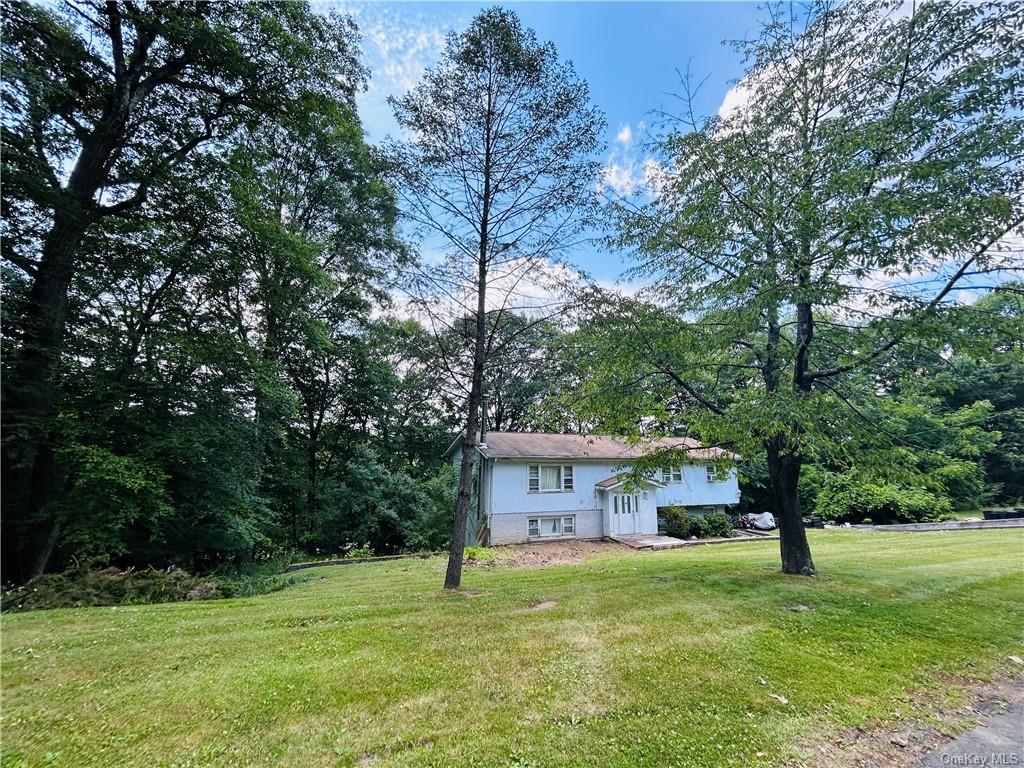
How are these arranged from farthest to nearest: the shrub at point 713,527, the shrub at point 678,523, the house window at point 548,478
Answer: the shrub at point 713,527
the shrub at point 678,523
the house window at point 548,478

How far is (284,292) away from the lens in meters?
12.4

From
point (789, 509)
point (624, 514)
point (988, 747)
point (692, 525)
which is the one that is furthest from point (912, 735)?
point (692, 525)

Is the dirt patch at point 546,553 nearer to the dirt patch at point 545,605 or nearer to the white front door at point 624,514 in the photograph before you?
the white front door at point 624,514

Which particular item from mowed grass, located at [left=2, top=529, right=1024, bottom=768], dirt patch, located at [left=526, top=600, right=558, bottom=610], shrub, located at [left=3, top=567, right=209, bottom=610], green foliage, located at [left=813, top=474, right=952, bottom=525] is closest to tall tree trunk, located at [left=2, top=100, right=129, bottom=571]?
shrub, located at [left=3, top=567, right=209, bottom=610]

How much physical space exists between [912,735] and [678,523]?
17305 mm

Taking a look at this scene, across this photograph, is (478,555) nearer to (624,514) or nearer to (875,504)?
(624,514)

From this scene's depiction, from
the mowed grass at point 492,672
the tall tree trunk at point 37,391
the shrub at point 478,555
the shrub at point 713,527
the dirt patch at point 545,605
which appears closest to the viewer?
the mowed grass at point 492,672

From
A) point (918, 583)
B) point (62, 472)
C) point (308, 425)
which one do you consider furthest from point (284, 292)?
point (918, 583)

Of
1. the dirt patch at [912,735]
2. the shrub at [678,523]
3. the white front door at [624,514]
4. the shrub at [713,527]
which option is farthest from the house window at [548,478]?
the dirt patch at [912,735]

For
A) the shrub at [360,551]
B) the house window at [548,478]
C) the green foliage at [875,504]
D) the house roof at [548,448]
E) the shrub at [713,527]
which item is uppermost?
the house roof at [548,448]

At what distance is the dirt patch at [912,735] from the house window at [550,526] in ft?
49.6

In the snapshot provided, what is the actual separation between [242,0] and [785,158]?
1284 centimetres

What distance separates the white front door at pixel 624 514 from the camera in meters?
19.4

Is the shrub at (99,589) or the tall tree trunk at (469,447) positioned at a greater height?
the tall tree trunk at (469,447)
